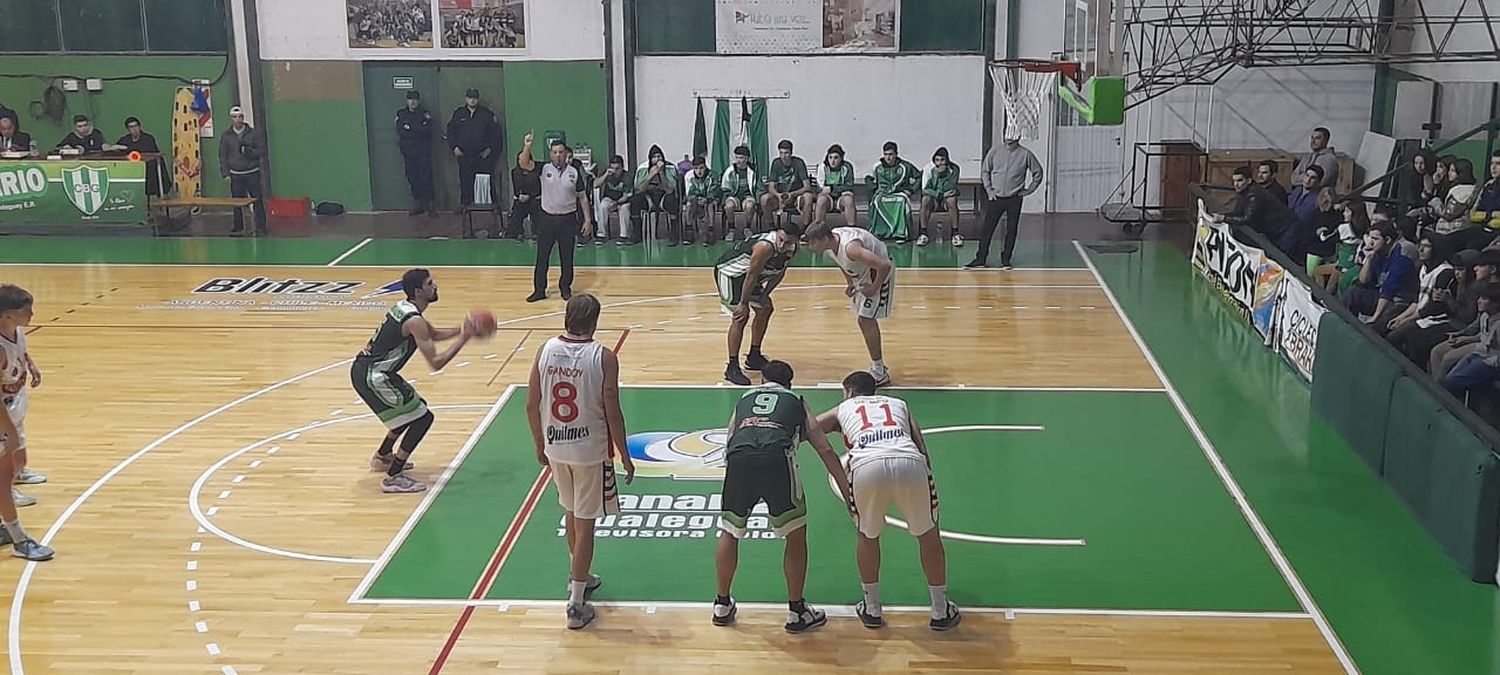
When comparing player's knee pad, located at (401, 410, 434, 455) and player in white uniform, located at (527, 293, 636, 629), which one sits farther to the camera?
player's knee pad, located at (401, 410, 434, 455)

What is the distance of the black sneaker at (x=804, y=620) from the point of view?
7.85m

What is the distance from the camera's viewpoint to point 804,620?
7875 mm

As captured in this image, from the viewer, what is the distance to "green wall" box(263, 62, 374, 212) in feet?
72.0

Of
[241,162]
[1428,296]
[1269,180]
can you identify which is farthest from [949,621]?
[241,162]

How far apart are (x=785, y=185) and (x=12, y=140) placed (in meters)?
11.0

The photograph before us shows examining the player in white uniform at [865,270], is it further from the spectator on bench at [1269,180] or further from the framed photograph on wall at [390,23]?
the framed photograph on wall at [390,23]

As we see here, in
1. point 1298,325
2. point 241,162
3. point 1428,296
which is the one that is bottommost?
point 1298,325

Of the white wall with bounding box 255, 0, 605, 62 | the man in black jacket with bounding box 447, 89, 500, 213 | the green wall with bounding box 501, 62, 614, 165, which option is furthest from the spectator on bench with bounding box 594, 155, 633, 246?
the white wall with bounding box 255, 0, 605, 62

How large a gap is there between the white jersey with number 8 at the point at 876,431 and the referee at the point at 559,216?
8.08 m

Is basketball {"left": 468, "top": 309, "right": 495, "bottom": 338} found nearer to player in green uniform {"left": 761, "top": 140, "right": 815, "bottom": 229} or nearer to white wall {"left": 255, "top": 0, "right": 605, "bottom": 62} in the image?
player in green uniform {"left": 761, "top": 140, "right": 815, "bottom": 229}

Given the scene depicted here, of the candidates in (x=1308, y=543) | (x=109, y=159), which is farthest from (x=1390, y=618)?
(x=109, y=159)

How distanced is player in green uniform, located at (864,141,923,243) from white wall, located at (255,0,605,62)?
16.5 ft

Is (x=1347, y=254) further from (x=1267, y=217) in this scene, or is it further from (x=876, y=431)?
(x=876, y=431)

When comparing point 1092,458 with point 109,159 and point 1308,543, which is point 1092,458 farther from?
point 109,159
